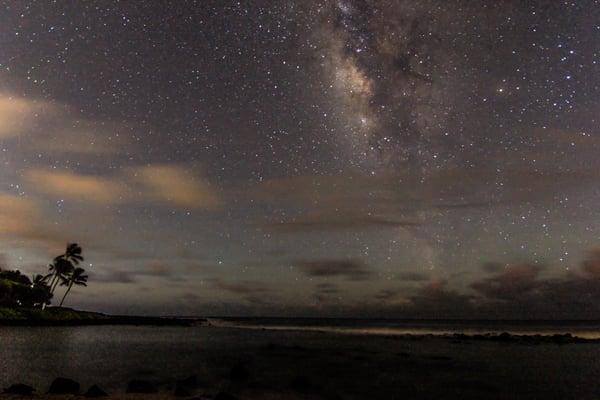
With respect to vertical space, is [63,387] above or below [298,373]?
above

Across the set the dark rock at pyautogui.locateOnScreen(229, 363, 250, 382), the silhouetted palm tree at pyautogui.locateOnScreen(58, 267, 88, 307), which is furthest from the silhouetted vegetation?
the dark rock at pyautogui.locateOnScreen(229, 363, 250, 382)

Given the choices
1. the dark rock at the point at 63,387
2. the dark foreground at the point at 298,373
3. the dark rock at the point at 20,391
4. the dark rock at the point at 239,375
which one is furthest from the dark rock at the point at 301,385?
the dark rock at the point at 20,391

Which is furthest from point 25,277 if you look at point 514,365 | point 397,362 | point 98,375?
point 514,365

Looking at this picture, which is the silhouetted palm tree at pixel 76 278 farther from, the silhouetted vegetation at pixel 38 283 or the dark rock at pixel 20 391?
the dark rock at pixel 20 391

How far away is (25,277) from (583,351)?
97152 mm

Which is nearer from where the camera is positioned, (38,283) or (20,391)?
(20,391)

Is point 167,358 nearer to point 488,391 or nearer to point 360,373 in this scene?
point 360,373

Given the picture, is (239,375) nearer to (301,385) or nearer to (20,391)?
(301,385)

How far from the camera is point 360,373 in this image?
3684 centimetres

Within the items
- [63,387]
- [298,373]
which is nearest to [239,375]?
[298,373]

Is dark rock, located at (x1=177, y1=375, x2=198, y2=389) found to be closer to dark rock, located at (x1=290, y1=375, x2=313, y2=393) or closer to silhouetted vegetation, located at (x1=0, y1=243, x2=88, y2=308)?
dark rock, located at (x1=290, y1=375, x2=313, y2=393)

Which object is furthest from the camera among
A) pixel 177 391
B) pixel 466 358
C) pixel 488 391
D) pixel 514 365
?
pixel 466 358

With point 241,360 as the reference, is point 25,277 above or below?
above

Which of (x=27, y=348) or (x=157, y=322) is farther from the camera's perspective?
(x=157, y=322)
